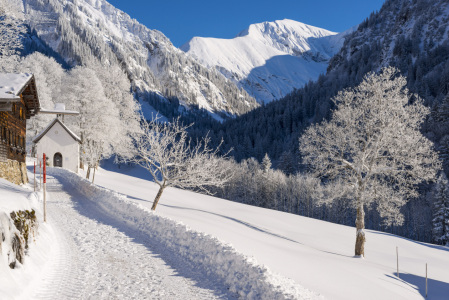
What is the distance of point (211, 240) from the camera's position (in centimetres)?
1009

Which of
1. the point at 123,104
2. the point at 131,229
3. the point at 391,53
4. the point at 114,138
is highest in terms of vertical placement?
the point at 391,53

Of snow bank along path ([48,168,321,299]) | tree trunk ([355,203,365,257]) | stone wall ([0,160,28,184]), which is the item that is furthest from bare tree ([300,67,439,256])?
stone wall ([0,160,28,184])

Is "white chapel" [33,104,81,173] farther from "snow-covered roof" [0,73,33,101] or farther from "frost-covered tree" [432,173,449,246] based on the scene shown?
"frost-covered tree" [432,173,449,246]

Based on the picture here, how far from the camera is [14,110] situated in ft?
73.9

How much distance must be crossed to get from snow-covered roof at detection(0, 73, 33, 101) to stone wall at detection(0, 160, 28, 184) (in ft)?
13.7

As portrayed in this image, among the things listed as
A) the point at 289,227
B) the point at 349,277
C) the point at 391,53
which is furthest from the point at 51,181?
the point at 391,53

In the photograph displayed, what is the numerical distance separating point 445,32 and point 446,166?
13730 cm

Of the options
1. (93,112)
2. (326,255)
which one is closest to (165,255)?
(326,255)

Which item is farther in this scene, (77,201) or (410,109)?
(77,201)

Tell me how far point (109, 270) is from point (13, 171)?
53.9ft

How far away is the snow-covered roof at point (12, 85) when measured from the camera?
1733 cm

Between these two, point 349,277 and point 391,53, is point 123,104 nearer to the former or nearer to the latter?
point 349,277

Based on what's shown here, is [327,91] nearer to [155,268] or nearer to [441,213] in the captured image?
[441,213]

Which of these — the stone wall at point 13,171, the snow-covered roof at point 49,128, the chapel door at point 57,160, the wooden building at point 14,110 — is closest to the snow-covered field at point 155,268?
the stone wall at point 13,171
